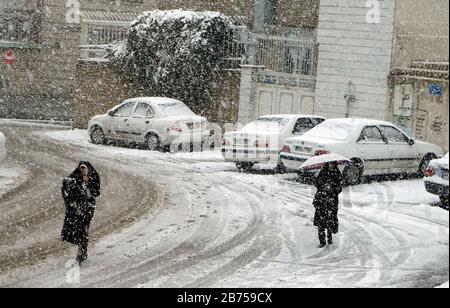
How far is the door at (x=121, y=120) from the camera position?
801 inches

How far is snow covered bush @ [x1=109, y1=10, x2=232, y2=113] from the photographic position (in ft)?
75.1

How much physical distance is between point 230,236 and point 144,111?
424 inches

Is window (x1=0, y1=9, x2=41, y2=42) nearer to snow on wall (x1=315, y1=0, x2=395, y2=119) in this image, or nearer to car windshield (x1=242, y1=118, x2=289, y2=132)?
snow on wall (x1=315, y1=0, x2=395, y2=119)

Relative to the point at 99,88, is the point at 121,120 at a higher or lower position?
lower

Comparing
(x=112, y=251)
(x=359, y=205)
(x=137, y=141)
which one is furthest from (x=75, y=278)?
(x=137, y=141)

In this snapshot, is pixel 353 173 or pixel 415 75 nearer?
pixel 353 173

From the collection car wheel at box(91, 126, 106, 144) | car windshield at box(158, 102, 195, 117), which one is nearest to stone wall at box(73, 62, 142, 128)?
car wheel at box(91, 126, 106, 144)

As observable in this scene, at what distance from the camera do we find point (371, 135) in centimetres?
1495

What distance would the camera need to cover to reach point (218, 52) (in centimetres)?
2298

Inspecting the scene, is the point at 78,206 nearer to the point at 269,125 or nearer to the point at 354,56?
the point at 269,125

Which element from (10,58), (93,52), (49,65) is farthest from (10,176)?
(49,65)

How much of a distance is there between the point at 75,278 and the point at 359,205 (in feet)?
19.9
